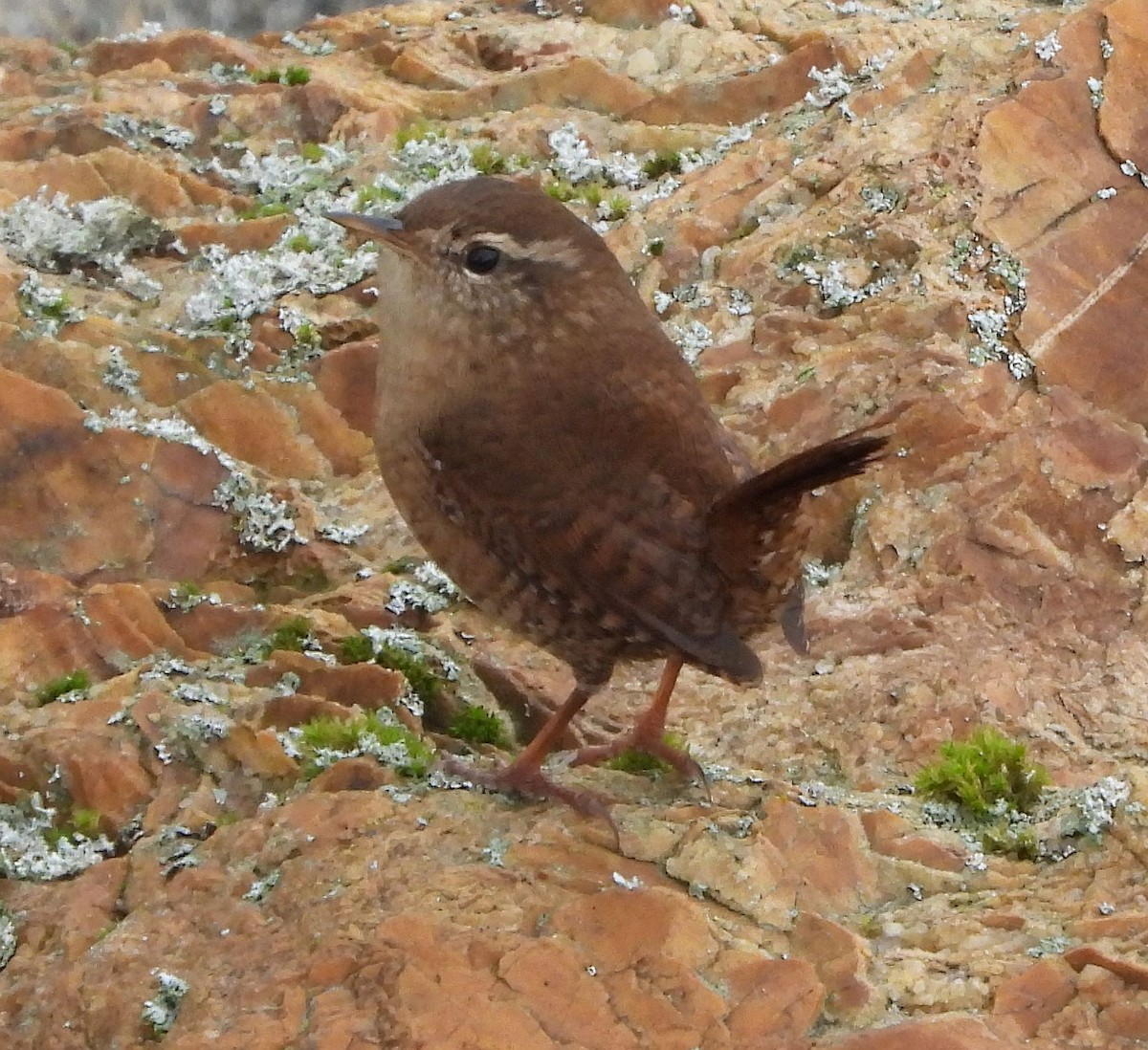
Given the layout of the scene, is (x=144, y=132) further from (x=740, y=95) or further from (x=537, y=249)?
(x=537, y=249)

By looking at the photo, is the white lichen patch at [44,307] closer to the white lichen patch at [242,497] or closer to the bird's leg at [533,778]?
the white lichen patch at [242,497]

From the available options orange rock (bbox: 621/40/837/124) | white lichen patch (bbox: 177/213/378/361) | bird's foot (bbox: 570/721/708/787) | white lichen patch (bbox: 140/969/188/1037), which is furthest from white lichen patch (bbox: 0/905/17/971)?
orange rock (bbox: 621/40/837/124)

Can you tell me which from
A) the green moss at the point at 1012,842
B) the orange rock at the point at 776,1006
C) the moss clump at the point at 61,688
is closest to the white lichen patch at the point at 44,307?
the moss clump at the point at 61,688

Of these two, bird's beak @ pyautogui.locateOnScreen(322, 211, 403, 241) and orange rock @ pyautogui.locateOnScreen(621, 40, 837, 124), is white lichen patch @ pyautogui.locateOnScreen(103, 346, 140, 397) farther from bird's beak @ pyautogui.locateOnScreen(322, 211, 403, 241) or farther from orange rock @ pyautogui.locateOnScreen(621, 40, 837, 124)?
orange rock @ pyautogui.locateOnScreen(621, 40, 837, 124)

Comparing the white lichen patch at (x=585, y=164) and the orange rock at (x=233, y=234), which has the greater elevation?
the white lichen patch at (x=585, y=164)

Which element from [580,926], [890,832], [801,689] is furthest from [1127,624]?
[580,926]
